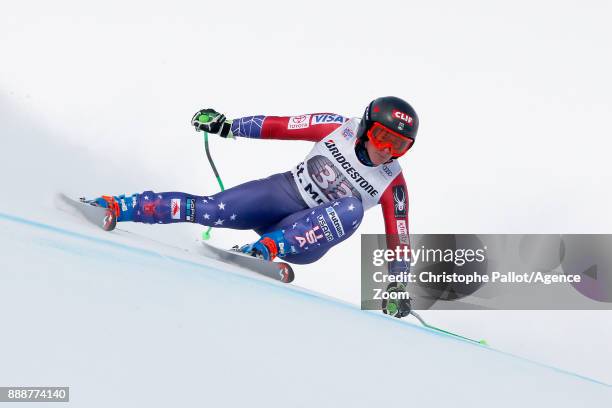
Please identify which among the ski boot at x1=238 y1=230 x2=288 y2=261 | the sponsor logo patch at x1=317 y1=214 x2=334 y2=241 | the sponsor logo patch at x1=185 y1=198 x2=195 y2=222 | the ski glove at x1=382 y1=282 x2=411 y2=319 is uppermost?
the sponsor logo patch at x1=185 y1=198 x2=195 y2=222

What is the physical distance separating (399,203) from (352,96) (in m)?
3.12

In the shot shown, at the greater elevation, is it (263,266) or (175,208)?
(175,208)

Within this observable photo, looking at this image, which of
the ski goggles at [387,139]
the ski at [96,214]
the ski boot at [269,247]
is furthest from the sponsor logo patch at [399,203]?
the ski at [96,214]

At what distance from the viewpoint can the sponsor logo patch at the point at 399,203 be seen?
4160 millimetres

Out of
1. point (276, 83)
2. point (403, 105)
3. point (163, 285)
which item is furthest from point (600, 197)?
point (163, 285)

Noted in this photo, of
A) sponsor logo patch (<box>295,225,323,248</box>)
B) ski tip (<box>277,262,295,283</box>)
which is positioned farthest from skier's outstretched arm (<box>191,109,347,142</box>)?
ski tip (<box>277,262,295,283</box>)

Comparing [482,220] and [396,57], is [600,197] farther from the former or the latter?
[396,57]

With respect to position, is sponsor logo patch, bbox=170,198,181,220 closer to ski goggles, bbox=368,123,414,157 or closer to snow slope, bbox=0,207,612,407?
ski goggles, bbox=368,123,414,157

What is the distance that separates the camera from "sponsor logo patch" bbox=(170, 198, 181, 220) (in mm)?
3846

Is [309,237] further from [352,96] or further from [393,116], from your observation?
[352,96]

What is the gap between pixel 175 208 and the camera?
385cm

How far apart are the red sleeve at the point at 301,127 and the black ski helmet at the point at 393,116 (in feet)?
1.20

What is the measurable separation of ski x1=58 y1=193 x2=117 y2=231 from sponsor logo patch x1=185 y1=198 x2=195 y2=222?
0.51m

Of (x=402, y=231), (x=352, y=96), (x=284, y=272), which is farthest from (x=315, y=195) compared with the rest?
(x=352, y=96)
